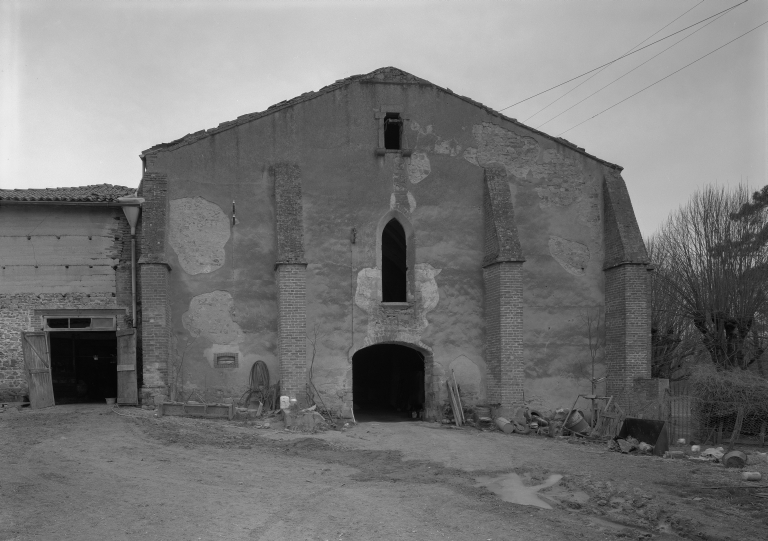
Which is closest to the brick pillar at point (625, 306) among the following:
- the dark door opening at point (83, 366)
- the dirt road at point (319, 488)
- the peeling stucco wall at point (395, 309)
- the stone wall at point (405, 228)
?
the stone wall at point (405, 228)

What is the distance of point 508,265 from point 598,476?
23.9 ft

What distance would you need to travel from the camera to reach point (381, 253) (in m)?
17.8

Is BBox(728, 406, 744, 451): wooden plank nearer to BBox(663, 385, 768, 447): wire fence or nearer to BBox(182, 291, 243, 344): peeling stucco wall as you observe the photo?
BBox(663, 385, 768, 447): wire fence

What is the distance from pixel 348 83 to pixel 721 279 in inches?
547

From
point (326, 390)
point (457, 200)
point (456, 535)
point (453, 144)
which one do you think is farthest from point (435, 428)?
point (456, 535)

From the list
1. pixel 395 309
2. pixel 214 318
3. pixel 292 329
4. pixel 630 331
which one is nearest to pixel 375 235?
pixel 395 309

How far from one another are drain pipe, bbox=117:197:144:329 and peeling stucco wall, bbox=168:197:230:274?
889mm

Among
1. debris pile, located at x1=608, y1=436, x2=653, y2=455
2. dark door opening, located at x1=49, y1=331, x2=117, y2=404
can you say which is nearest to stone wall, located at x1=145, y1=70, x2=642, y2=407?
debris pile, located at x1=608, y1=436, x2=653, y2=455

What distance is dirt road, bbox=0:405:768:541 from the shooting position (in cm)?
782

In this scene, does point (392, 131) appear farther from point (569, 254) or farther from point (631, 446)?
point (631, 446)

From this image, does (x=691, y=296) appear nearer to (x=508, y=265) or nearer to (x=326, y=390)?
(x=508, y=265)

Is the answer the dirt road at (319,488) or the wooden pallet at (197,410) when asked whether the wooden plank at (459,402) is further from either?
the wooden pallet at (197,410)

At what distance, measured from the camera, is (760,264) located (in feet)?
70.7

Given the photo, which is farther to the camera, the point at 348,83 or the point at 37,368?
the point at 348,83
